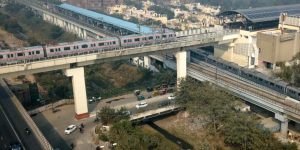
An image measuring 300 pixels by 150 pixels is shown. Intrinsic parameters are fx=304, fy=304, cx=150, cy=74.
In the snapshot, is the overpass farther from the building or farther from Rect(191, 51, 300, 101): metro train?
the building

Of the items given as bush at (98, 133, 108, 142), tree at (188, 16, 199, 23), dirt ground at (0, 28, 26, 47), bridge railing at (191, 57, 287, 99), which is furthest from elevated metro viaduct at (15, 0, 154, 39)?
tree at (188, 16, 199, 23)

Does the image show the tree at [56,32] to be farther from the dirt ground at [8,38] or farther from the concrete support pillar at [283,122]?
the concrete support pillar at [283,122]

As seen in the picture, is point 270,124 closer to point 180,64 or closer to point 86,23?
point 180,64

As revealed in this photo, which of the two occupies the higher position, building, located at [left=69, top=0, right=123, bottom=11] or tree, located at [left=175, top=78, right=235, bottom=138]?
building, located at [left=69, top=0, right=123, bottom=11]

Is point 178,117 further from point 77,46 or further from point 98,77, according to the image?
point 98,77

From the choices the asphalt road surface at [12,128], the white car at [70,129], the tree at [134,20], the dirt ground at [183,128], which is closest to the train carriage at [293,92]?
the dirt ground at [183,128]

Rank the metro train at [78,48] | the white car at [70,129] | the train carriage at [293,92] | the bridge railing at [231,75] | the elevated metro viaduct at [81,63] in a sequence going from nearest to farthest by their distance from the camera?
the elevated metro viaduct at [81,63]
the white car at [70,129]
the metro train at [78,48]
the train carriage at [293,92]
the bridge railing at [231,75]
